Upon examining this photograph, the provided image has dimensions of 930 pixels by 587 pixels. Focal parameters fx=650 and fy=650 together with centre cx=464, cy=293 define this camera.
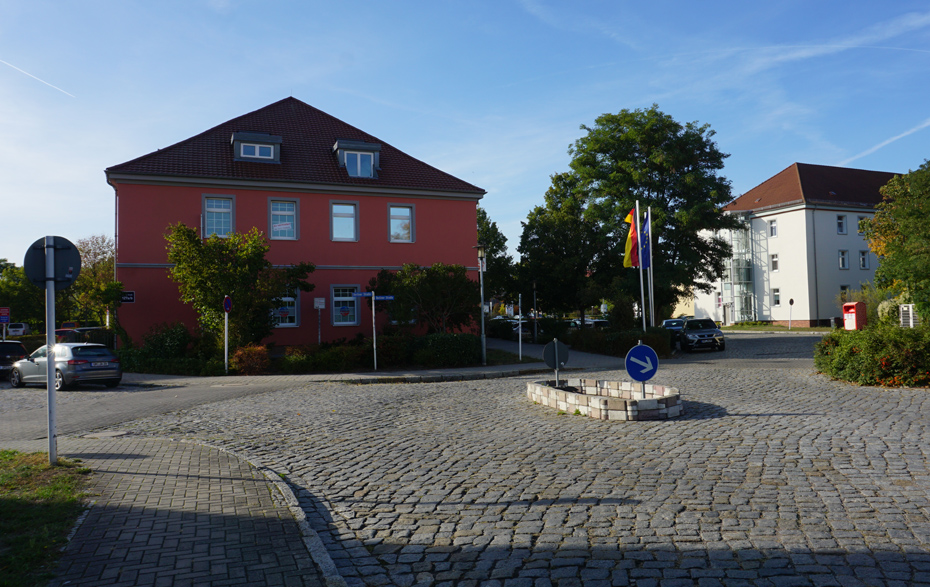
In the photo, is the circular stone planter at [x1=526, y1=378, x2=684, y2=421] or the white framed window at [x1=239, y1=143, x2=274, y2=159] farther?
the white framed window at [x1=239, y1=143, x2=274, y2=159]

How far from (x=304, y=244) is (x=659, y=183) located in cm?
1971

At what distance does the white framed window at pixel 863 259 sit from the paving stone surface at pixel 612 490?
51.0 m

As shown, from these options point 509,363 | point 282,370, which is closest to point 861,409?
point 509,363

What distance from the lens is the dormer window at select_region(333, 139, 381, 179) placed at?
2988cm

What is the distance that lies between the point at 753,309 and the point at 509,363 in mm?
43332

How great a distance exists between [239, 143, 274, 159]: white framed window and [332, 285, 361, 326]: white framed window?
21.9 ft

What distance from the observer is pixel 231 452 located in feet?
27.1

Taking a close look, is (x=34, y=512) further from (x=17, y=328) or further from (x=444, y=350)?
(x=17, y=328)

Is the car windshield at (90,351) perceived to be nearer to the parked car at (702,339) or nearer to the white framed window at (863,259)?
the parked car at (702,339)

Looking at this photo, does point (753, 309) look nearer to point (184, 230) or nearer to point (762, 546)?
point (184, 230)

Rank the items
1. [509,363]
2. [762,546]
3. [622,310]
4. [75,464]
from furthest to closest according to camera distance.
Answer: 1. [622,310]
2. [509,363]
3. [75,464]
4. [762,546]

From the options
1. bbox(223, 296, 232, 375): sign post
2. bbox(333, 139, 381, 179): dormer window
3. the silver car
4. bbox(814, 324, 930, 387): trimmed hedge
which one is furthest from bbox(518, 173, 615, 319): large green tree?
the silver car

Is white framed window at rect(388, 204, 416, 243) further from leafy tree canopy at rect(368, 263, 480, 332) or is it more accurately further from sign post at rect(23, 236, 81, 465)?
sign post at rect(23, 236, 81, 465)

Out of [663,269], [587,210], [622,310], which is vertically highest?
[587,210]
